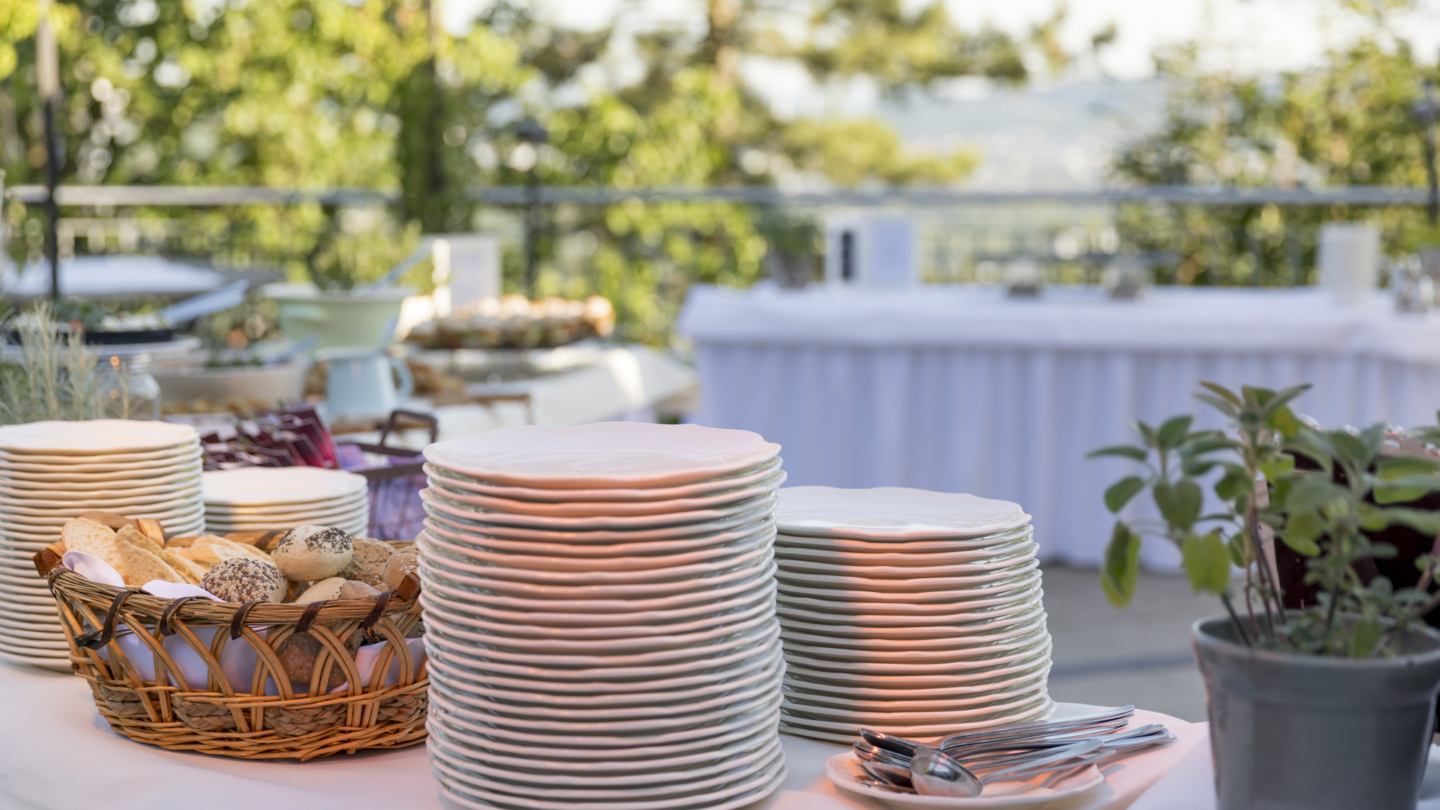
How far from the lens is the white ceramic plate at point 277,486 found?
1.05m

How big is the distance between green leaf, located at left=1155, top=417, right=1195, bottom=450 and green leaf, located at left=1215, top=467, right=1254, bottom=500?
0.03 m

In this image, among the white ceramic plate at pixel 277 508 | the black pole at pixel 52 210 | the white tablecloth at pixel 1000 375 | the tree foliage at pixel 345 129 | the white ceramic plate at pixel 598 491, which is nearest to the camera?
A: the white ceramic plate at pixel 598 491

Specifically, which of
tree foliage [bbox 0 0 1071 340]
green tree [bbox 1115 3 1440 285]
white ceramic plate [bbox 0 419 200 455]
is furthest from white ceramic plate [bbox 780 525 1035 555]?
green tree [bbox 1115 3 1440 285]

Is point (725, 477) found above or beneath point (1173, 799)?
above

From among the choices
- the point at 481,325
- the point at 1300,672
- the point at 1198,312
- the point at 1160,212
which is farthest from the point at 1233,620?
the point at 1160,212

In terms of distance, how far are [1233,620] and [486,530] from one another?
363mm

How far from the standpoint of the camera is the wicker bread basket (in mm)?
743

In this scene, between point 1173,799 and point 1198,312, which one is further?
point 1198,312

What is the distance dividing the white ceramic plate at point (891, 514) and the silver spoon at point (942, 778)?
131 millimetres

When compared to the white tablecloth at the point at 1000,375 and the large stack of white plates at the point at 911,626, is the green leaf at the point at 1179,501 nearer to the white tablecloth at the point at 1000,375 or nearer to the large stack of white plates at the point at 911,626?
the large stack of white plates at the point at 911,626

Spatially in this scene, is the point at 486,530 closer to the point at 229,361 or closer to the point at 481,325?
the point at 229,361

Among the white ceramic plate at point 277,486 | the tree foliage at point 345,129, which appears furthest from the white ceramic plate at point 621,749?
the tree foliage at point 345,129

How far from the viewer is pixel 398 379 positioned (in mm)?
2184

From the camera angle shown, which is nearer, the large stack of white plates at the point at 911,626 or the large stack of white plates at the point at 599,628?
the large stack of white plates at the point at 599,628
